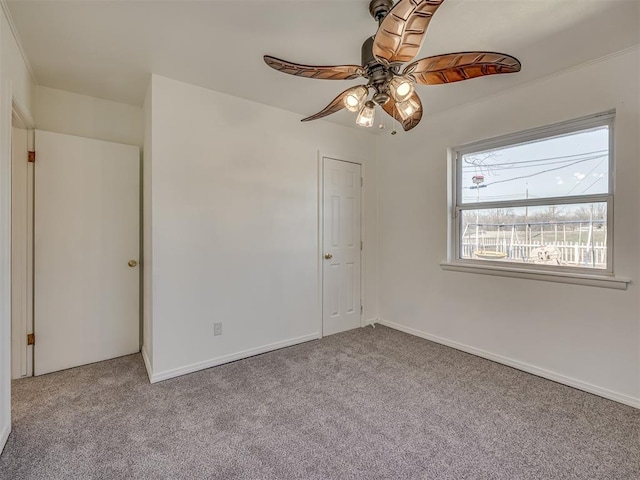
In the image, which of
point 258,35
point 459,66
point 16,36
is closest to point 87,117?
point 16,36

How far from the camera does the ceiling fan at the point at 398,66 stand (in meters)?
1.29

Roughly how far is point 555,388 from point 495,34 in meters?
2.53

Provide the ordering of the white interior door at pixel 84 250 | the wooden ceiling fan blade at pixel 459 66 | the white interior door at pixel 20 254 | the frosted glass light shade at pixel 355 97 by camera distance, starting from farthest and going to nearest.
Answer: the white interior door at pixel 84 250
the white interior door at pixel 20 254
the frosted glass light shade at pixel 355 97
the wooden ceiling fan blade at pixel 459 66

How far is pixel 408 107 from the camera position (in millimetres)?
1847

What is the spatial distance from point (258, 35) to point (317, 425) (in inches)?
96.3

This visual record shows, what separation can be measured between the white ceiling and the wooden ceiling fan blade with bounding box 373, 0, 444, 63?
1.53 ft

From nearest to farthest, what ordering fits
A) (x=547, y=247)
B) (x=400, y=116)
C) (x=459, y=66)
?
(x=459, y=66), (x=400, y=116), (x=547, y=247)

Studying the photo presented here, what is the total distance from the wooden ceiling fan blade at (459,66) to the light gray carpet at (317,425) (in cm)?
203

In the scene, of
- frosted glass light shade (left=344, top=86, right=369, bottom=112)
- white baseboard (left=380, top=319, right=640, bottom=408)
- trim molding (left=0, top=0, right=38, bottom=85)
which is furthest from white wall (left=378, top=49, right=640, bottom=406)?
trim molding (left=0, top=0, right=38, bottom=85)

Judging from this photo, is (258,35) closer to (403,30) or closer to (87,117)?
(403,30)

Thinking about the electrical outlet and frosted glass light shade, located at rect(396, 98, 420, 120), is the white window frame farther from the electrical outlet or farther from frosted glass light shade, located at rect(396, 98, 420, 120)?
the electrical outlet

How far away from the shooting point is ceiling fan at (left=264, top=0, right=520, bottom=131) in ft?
4.22

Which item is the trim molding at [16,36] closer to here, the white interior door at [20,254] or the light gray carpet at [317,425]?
the white interior door at [20,254]

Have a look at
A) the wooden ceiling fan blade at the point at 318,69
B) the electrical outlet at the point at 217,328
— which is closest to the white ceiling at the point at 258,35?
the wooden ceiling fan blade at the point at 318,69
